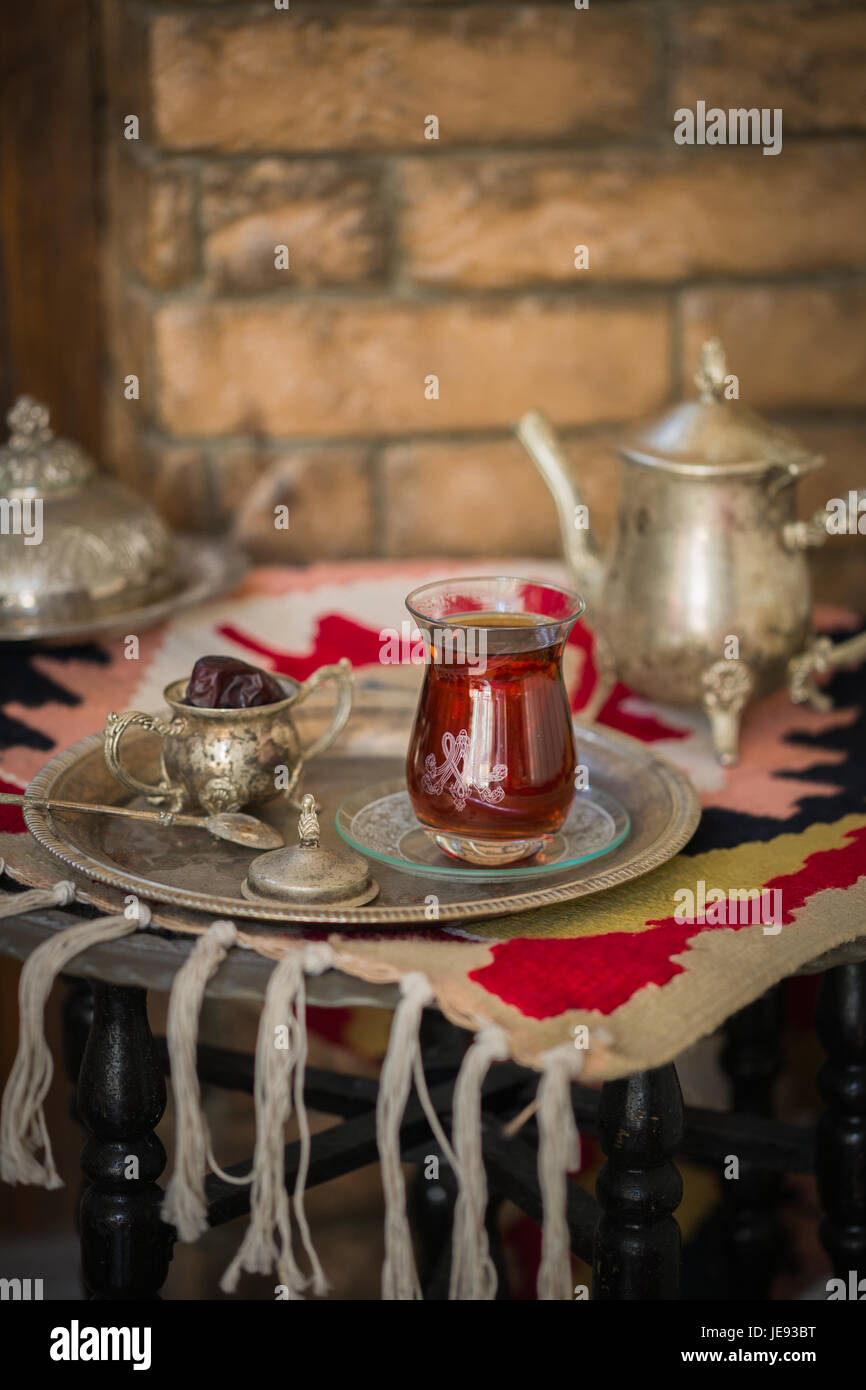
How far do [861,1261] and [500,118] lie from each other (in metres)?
1.15

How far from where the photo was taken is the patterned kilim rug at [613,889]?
2.51ft

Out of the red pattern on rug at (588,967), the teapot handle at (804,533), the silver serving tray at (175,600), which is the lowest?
the red pattern on rug at (588,967)

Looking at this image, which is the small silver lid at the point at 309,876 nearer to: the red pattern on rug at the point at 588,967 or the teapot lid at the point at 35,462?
the red pattern on rug at the point at 588,967

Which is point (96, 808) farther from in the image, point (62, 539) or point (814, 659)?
point (814, 659)

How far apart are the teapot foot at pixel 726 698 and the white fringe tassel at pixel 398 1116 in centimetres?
44

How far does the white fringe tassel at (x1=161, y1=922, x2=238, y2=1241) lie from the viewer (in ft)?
2.53

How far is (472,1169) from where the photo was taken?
736mm

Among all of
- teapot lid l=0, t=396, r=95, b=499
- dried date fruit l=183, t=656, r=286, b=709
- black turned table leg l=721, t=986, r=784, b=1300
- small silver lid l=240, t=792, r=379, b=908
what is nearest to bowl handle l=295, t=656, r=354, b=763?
dried date fruit l=183, t=656, r=286, b=709

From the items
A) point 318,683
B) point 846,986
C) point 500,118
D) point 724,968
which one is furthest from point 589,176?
point 724,968

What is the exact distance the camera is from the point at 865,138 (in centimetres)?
158

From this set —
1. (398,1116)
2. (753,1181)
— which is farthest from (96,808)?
(753,1181)

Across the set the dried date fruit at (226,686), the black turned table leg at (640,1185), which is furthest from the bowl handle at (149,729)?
the black turned table leg at (640,1185)

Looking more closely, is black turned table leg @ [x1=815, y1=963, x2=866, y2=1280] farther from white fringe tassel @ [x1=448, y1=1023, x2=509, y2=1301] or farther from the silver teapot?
white fringe tassel @ [x1=448, y1=1023, x2=509, y2=1301]
